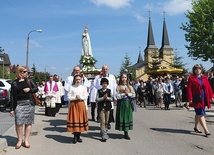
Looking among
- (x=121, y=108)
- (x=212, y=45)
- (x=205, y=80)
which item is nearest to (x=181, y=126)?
(x=205, y=80)

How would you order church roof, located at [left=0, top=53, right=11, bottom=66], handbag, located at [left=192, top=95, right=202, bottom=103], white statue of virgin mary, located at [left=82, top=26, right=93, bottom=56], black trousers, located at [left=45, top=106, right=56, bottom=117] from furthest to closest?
1. church roof, located at [left=0, top=53, right=11, bottom=66]
2. white statue of virgin mary, located at [left=82, top=26, right=93, bottom=56]
3. black trousers, located at [left=45, top=106, right=56, bottom=117]
4. handbag, located at [left=192, top=95, right=202, bottom=103]

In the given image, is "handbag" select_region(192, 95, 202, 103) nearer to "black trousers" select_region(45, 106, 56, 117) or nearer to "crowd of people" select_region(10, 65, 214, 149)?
"crowd of people" select_region(10, 65, 214, 149)

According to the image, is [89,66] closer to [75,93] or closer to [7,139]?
[75,93]

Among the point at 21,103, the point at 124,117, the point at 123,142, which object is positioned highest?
the point at 21,103

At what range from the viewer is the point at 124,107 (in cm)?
838

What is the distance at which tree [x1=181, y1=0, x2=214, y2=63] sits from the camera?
31953 mm

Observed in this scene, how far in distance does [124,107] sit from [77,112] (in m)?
1.24

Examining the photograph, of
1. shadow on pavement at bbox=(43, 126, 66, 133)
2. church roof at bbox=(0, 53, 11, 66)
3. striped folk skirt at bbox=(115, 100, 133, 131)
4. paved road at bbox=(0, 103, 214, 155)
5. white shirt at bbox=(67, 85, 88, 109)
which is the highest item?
church roof at bbox=(0, 53, 11, 66)

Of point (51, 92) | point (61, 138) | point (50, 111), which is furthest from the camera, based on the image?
point (50, 111)

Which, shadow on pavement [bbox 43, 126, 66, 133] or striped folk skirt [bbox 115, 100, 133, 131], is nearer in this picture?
striped folk skirt [bbox 115, 100, 133, 131]

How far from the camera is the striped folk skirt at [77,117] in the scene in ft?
25.8

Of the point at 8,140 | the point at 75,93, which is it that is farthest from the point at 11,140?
the point at 75,93

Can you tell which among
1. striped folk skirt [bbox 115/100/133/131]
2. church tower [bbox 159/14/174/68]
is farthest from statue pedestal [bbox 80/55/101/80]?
church tower [bbox 159/14/174/68]

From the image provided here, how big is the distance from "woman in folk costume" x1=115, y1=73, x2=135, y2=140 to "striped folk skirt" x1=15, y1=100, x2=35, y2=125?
2.24m
